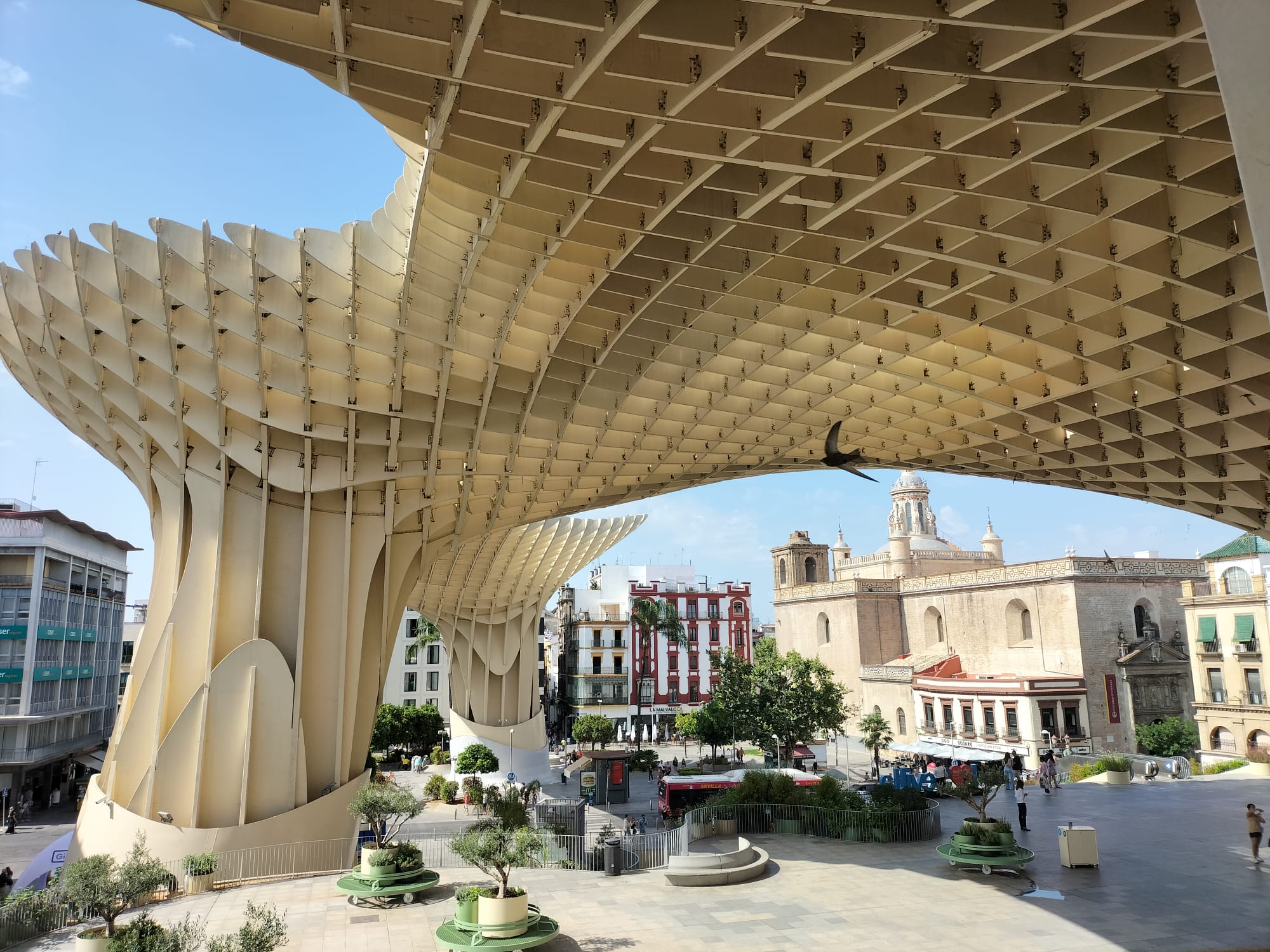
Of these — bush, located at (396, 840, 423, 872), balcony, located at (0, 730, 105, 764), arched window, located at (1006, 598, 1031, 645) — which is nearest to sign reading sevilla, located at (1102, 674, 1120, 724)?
arched window, located at (1006, 598, 1031, 645)

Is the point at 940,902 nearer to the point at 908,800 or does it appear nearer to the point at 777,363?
the point at 908,800

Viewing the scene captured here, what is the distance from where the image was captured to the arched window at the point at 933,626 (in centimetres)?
8556

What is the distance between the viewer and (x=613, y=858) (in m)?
23.6

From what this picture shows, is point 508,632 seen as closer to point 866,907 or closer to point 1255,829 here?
point 866,907

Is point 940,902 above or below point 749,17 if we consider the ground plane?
below

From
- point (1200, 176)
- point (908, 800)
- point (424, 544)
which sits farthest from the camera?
point (424, 544)

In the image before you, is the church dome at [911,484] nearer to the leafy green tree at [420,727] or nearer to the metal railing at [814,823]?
the leafy green tree at [420,727]

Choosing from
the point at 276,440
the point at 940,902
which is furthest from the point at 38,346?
the point at 940,902

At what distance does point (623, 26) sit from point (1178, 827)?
101 feet

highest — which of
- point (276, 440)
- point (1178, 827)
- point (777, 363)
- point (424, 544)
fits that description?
point (777, 363)

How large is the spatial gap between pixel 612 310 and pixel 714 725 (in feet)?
157

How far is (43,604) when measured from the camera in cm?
5591

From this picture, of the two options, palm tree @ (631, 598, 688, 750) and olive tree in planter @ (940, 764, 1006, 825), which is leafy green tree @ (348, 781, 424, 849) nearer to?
olive tree in planter @ (940, 764, 1006, 825)

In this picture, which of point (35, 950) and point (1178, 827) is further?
point (1178, 827)
